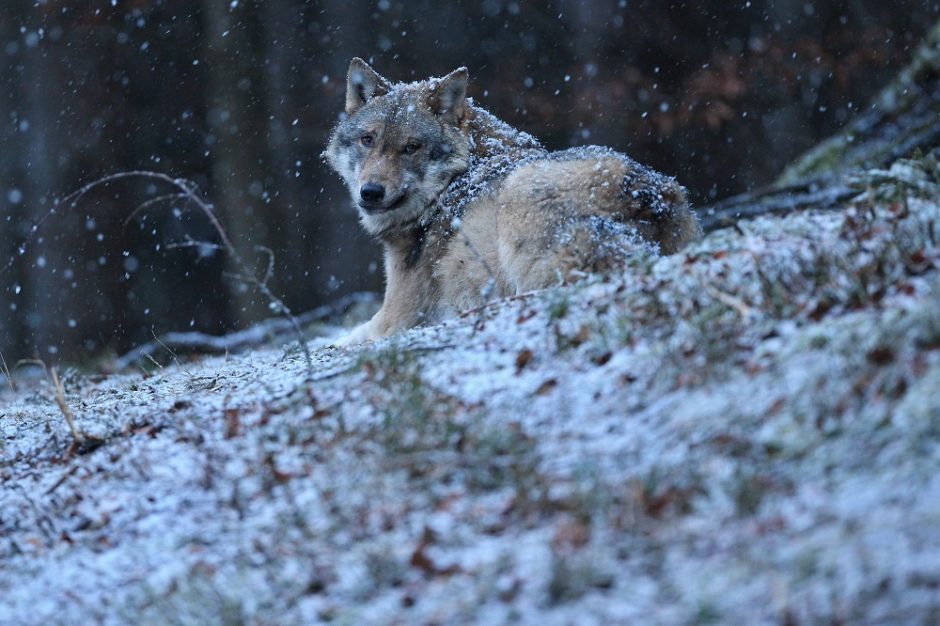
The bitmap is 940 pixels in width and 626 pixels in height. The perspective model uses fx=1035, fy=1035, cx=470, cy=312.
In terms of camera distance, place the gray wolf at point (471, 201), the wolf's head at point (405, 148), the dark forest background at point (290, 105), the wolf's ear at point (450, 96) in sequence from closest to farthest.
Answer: the gray wolf at point (471, 201) → the wolf's head at point (405, 148) → the wolf's ear at point (450, 96) → the dark forest background at point (290, 105)

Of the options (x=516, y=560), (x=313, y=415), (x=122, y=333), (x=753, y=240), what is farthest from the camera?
(x=122, y=333)

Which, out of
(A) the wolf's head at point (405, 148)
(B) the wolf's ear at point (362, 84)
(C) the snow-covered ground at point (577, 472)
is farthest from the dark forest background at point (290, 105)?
(C) the snow-covered ground at point (577, 472)

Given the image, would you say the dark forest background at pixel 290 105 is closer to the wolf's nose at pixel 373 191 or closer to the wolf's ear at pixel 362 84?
the wolf's ear at pixel 362 84

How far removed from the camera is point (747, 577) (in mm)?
2586

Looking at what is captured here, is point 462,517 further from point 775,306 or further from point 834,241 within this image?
point 834,241

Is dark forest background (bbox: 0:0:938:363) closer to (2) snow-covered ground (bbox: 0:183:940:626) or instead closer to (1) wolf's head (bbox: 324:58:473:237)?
(1) wolf's head (bbox: 324:58:473:237)

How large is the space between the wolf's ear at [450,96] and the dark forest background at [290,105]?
720cm

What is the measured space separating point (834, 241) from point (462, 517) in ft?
7.37

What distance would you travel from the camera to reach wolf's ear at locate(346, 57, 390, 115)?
25.9ft

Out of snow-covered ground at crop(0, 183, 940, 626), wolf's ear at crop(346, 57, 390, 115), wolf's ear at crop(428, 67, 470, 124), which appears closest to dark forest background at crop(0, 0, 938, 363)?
wolf's ear at crop(346, 57, 390, 115)

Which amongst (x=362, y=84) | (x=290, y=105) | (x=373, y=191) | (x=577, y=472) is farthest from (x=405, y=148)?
(x=290, y=105)

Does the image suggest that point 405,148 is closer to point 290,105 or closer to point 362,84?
point 362,84

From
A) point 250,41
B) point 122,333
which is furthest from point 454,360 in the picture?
point 122,333

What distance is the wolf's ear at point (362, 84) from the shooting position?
311 inches
